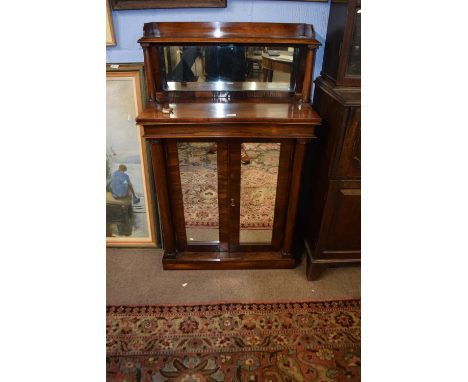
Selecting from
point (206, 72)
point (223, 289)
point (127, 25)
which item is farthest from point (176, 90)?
point (223, 289)

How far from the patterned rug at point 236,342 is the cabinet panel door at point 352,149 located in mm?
762

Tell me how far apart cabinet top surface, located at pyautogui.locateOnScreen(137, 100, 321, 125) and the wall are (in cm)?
40

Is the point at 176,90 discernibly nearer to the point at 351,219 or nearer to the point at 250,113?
the point at 250,113

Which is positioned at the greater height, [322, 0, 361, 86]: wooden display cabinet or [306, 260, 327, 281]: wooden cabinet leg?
[322, 0, 361, 86]: wooden display cabinet

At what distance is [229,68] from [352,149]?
725 mm

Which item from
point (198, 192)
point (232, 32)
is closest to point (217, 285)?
point (198, 192)

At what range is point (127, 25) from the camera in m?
1.47

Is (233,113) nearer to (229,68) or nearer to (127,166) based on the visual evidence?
(229,68)

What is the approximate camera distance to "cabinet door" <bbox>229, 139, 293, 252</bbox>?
4.73 ft

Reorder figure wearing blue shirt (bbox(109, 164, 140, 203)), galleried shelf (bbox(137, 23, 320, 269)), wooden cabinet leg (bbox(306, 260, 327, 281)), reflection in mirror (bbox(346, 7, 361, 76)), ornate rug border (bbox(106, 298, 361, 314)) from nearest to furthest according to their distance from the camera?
1. reflection in mirror (bbox(346, 7, 361, 76))
2. galleried shelf (bbox(137, 23, 320, 269))
3. ornate rug border (bbox(106, 298, 361, 314))
4. wooden cabinet leg (bbox(306, 260, 327, 281))
5. figure wearing blue shirt (bbox(109, 164, 140, 203))

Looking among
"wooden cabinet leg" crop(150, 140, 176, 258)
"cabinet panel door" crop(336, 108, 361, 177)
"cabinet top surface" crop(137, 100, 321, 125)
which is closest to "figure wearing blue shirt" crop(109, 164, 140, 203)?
"wooden cabinet leg" crop(150, 140, 176, 258)

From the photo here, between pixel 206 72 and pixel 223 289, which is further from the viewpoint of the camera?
pixel 223 289

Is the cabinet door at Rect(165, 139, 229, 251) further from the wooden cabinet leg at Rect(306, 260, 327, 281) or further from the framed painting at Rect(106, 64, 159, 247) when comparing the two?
the wooden cabinet leg at Rect(306, 260, 327, 281)
